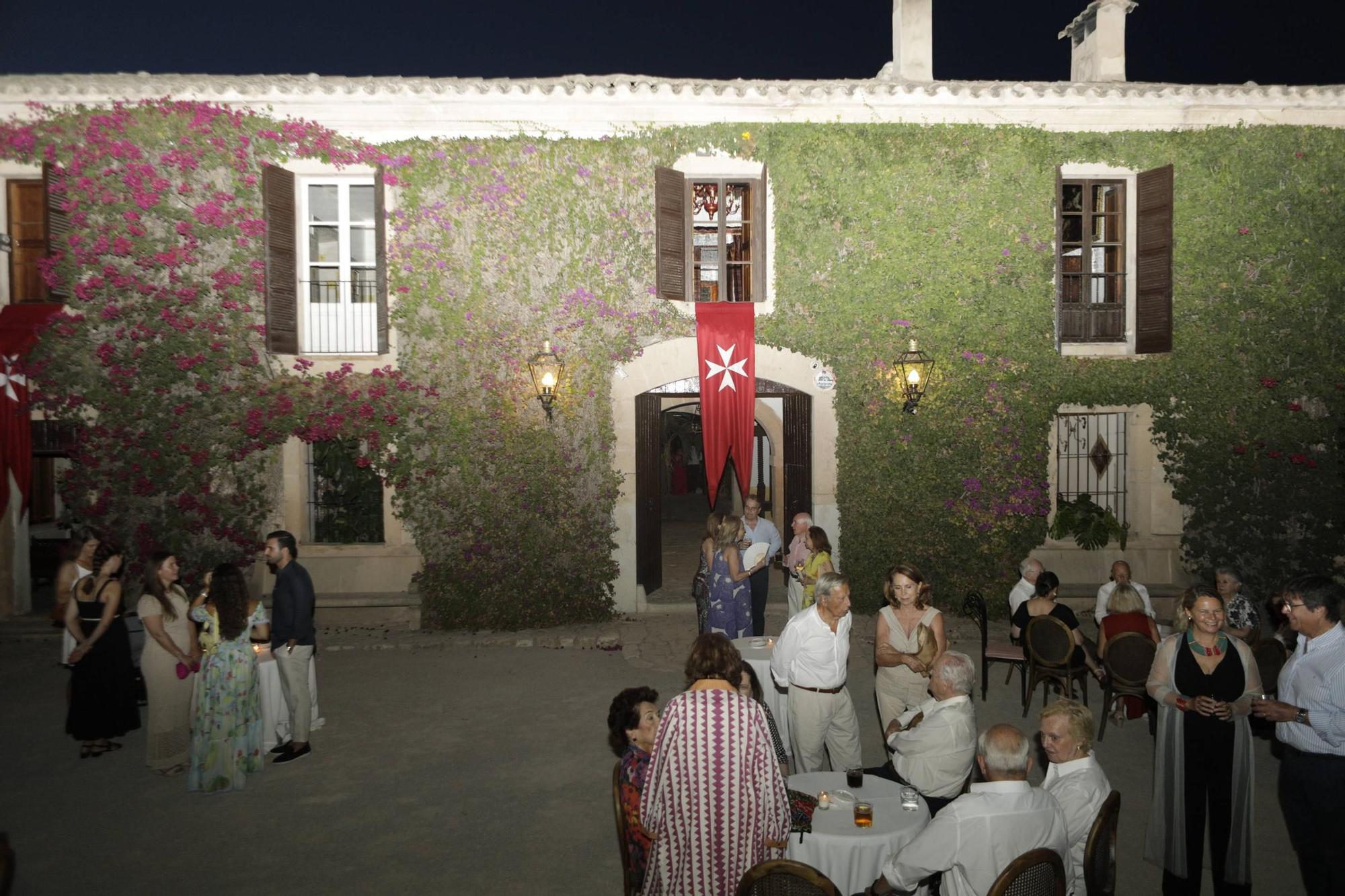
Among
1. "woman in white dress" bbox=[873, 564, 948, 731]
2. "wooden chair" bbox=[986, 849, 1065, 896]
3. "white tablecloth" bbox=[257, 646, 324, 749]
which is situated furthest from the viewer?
"white tablecloth" bbox=[257, 646, 324, 749]

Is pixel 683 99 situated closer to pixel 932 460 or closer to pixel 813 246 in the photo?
pixel 813 246

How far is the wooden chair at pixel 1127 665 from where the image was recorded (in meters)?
7.15

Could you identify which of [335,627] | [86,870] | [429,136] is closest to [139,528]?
[335,627]

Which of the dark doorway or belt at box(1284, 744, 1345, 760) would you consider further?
the dark doorway

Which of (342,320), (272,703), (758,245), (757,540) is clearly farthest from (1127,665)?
(342,320)

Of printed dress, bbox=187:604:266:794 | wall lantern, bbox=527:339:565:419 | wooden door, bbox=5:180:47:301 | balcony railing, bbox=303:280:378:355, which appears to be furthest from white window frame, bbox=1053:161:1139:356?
wooden door, bbox=5:180:47:301

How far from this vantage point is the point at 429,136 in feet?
38.7

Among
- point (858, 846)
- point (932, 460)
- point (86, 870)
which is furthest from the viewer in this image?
point (932, 460)

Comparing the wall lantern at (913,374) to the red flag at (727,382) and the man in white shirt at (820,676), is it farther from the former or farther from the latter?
the man in white shirt at (820,676)

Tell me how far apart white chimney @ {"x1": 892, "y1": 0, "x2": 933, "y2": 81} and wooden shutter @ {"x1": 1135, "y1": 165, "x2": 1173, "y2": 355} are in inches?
131

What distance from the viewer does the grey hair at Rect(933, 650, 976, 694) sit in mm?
4602

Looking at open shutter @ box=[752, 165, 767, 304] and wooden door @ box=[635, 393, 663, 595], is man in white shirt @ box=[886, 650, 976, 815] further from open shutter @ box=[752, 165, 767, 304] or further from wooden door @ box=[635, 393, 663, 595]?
open shutter @ box=[752, 165, 767, 304]

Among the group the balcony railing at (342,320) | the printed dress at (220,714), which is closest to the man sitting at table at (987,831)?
the printed dress at (220,714)

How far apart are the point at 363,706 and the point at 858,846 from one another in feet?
18.5
